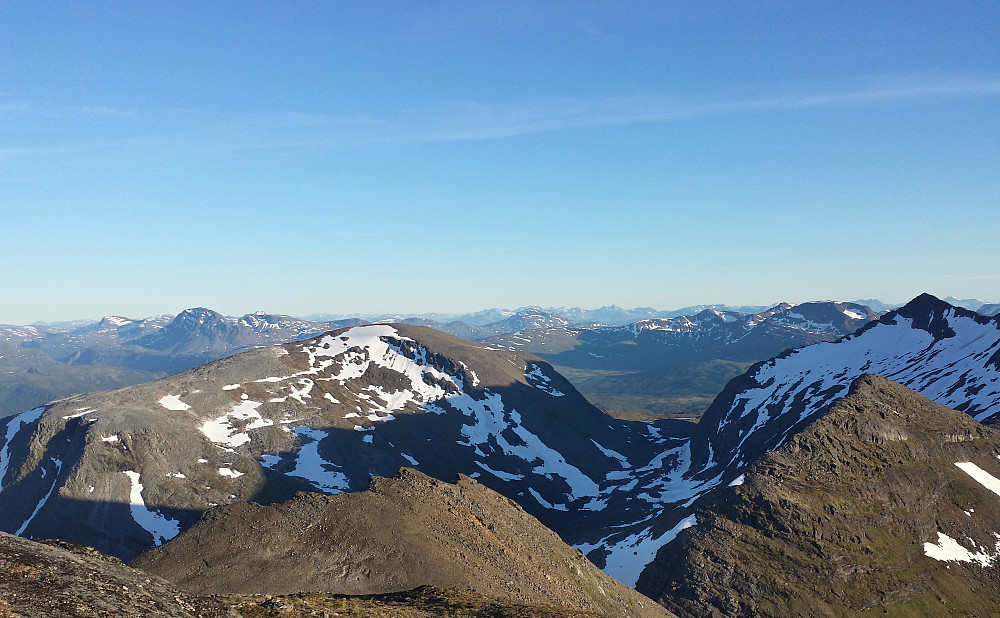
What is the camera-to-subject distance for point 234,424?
549ft

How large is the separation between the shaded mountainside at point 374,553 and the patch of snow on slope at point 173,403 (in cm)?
12328

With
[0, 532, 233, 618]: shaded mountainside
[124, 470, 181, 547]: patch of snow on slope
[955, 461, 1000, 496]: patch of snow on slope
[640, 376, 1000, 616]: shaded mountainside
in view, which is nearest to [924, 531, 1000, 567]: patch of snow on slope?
[640, 376, 1000, 616]: shaded mountainside

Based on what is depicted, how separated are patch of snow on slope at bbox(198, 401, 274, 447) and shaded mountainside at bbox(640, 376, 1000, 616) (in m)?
119

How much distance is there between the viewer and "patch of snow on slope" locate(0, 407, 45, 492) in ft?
502

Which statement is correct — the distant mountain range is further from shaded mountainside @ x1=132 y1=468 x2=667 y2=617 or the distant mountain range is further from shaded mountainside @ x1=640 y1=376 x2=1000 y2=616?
shaded mountainside @ x1=132 y1=468 x2=667 y2=617

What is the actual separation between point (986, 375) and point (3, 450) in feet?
988

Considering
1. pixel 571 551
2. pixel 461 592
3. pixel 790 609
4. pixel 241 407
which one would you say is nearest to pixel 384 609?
pixel 461 592

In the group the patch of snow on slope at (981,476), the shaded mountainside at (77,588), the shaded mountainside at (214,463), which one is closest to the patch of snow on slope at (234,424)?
the shaded mountainside at (214,463)

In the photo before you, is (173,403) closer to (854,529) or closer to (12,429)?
(12,429)

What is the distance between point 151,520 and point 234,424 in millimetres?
44089

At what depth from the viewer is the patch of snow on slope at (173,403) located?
167 meters

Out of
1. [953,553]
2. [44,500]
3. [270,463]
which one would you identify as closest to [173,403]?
[270,463]

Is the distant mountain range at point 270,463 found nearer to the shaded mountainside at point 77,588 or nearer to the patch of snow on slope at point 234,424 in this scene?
the patch of snow on slope at point 234,424

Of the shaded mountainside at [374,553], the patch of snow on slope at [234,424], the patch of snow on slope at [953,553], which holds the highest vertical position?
the shaded mountainside at [374,553]
